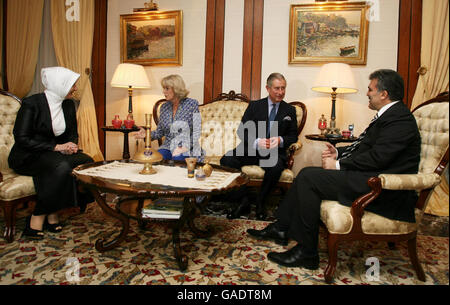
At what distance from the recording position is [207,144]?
386 cm

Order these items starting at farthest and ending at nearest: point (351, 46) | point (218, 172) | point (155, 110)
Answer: point (155, 110), point (351, 46), point (218, 172)

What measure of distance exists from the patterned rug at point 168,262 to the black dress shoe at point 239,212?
1.22ft

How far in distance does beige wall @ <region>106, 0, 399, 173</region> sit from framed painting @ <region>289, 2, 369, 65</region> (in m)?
0.09

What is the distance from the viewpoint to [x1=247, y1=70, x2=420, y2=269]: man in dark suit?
5.95 feet

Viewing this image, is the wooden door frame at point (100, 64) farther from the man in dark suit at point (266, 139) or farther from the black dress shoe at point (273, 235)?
the black dress shoe at point (273, 235)

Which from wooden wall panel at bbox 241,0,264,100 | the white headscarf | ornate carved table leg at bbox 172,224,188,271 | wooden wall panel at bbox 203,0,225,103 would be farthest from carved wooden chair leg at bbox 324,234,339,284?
wooden wall panel at bbox 203,0,225,103

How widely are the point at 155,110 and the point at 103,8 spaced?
70.7 inches

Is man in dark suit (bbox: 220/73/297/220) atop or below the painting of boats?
below

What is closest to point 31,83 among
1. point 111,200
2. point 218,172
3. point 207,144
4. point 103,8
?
point 103,8

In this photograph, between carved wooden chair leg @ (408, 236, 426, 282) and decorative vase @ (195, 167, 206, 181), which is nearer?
carved wooden chair leg @ (408, 236, 426, 282)

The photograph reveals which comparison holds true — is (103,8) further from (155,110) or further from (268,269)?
(268,269)

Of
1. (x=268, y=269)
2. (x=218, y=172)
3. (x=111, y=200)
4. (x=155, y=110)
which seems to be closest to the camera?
(x=268, y=269)

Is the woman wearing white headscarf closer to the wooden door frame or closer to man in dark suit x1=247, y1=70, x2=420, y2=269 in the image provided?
man in dark suit x1=247, y1=70, x2=420, y2=269

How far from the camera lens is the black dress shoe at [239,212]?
2930 millimetres
